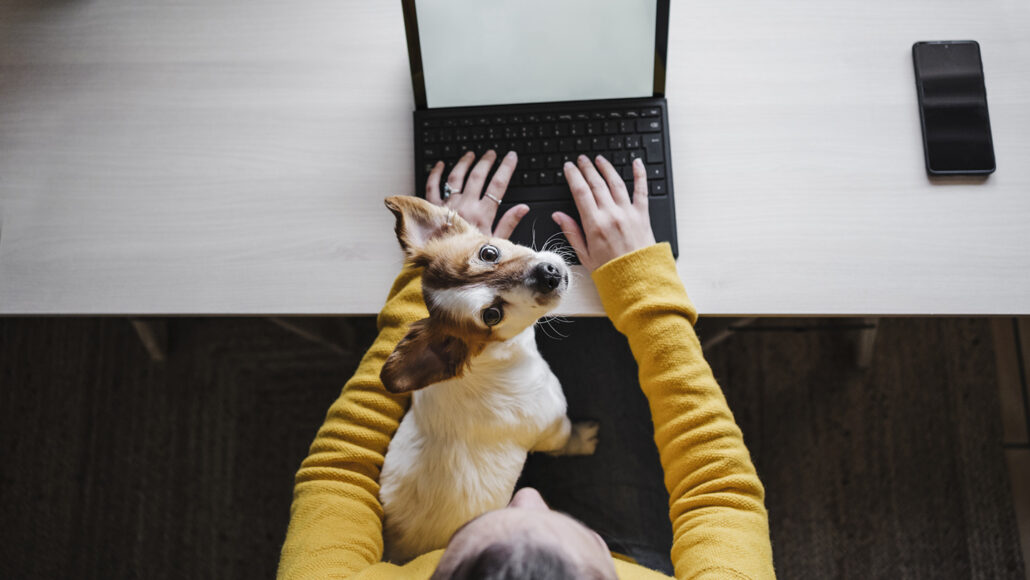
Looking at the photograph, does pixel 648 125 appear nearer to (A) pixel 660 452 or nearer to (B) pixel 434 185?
(B) pixel 434 185

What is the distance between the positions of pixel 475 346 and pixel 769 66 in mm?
668

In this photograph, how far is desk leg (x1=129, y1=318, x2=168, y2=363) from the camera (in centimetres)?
165

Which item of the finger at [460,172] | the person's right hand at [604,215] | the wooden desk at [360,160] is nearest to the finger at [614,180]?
the person's right hand at [604,215]

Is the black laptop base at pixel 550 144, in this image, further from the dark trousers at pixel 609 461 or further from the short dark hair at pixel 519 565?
the short dark hair at pixel 519 565

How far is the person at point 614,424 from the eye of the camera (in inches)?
33.4

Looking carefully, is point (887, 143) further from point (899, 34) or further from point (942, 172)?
point (899, 34)

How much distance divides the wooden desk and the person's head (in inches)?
17.3

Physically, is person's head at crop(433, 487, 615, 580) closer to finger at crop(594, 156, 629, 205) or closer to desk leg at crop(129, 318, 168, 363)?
finger at crop(594, 156, 629, 205)

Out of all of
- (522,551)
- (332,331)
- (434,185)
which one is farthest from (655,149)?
(332,331)

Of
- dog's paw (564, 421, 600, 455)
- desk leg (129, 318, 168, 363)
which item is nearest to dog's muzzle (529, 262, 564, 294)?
dog's paw (564, 421, 600, 455)

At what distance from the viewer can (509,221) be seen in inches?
40.7

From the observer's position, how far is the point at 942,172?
101 centimetres

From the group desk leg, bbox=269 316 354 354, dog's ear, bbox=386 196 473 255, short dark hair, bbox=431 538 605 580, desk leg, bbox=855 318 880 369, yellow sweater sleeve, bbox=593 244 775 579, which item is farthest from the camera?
desk leg, bbox=269 316 354 354

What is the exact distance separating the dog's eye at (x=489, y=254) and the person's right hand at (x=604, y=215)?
0.44ft
